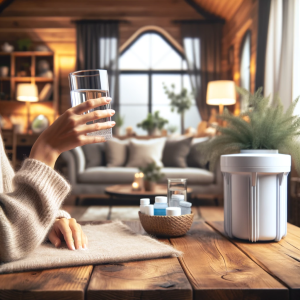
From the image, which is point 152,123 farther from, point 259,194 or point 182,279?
point 182,279

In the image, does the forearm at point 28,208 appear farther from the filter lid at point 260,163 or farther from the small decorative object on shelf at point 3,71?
the small decorative object on shelf at point 3,71

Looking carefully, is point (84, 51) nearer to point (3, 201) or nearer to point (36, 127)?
point (36, 127)

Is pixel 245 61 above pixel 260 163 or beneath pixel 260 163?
above

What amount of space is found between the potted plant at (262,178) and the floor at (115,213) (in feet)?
7.92

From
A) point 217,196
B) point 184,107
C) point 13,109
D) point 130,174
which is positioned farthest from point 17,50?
point 217,196

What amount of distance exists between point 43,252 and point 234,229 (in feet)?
1.57

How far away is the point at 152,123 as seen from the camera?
18.9 ft

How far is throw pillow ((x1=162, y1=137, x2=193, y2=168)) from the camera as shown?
4.54 metres

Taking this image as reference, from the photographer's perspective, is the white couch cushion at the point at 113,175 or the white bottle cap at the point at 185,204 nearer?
the white bottle cap at the point at 185,204

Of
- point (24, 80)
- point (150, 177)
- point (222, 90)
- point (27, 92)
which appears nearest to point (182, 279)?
point (150, 177)

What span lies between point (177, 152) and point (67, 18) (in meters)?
3.65

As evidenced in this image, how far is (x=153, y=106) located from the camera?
6.55 metres

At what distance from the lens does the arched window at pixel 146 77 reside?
6547 millimetres

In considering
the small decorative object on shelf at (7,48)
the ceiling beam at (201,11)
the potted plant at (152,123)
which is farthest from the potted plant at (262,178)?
the small decorative object on shelf at (7,48)
